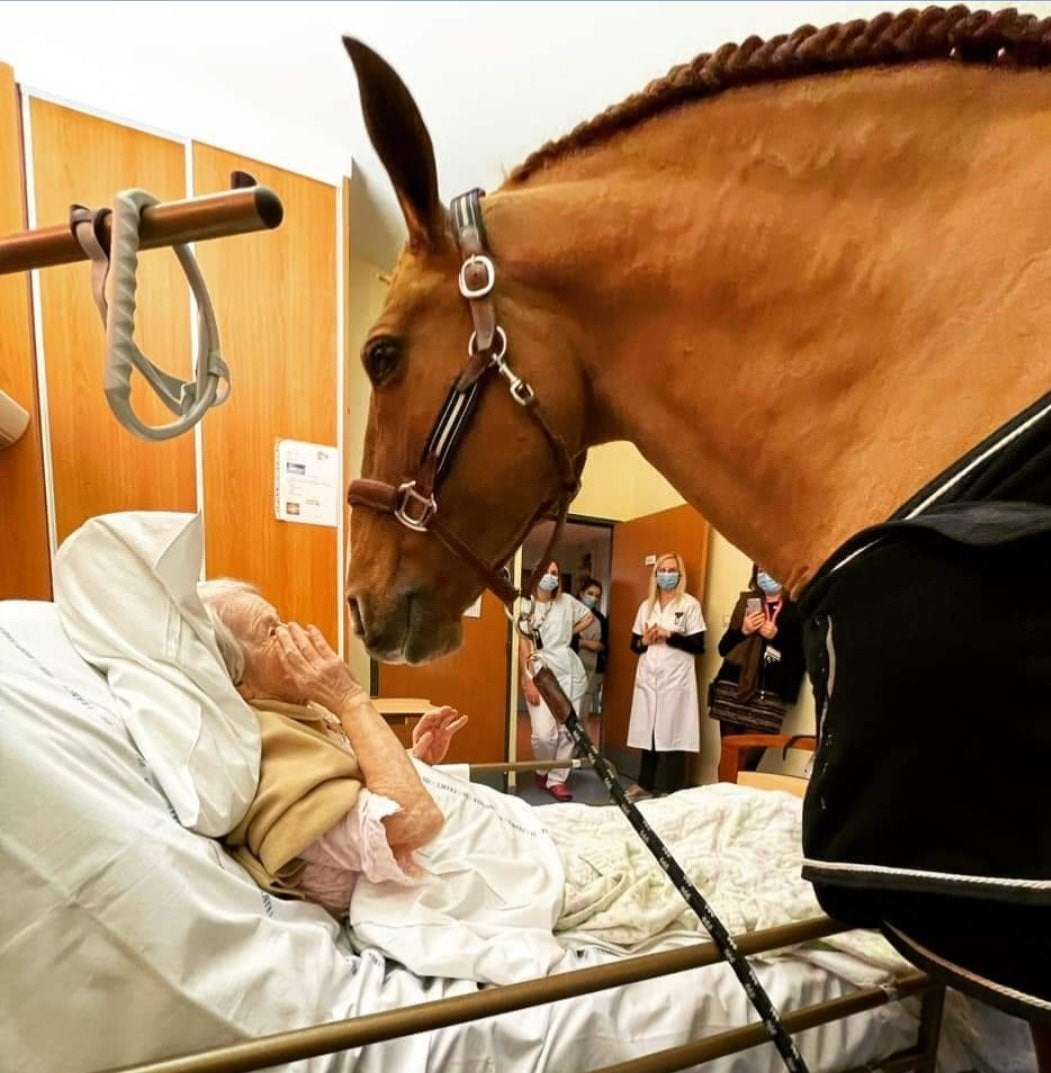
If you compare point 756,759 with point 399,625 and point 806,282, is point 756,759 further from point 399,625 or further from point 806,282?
point 806,282

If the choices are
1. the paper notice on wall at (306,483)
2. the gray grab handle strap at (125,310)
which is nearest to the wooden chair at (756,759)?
the gray grab handle strap at (125,310)

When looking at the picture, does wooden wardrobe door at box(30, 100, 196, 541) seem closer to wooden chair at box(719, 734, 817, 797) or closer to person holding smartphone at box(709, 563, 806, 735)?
wooden chair at box(719, 734, 817, 797)

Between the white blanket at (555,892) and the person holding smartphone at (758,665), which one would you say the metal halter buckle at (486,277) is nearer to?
the white blanket at (555,892)

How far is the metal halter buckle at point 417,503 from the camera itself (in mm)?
622

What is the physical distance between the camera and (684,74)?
52cm

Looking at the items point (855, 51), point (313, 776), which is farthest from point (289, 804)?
point (855, 51)

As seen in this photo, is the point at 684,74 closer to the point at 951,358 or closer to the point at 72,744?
the point at 951,358

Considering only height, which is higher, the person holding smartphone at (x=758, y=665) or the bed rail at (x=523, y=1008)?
the bed rail at (x=523, y=1008)

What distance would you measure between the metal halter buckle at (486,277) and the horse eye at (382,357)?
88 mm

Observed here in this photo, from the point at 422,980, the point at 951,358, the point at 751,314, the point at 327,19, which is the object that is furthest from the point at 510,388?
the point at 327,19

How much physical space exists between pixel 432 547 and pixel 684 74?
0.45 m

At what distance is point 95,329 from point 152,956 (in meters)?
1.79

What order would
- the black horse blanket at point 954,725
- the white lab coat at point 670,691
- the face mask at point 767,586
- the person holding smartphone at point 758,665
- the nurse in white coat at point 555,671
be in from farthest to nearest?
the nurse in white coat at point 555,671 → the white lab coat at point 670,691 → the face mask at point 767,586 → the person holding smartphone at point 758,665 → the black horse blanket at point 954,725

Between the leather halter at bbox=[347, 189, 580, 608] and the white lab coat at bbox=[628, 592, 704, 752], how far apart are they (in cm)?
274
